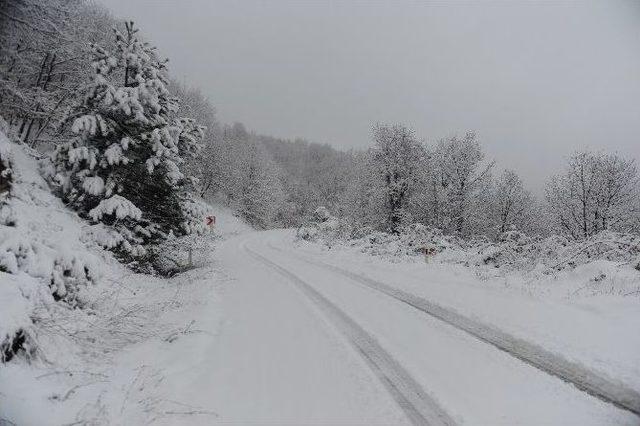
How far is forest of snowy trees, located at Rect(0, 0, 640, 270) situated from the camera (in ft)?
43.9

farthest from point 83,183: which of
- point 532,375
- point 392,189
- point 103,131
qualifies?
point 392,189

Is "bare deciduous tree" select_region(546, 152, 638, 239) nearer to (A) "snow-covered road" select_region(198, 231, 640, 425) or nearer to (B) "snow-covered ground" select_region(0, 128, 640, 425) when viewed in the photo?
(B) "snow-covered ground" select_region(0, 128, 640, 425)

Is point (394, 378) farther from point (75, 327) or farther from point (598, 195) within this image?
point (598, 195)

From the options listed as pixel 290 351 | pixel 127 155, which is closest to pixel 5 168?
pixel 127 155

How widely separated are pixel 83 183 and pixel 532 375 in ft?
44.9

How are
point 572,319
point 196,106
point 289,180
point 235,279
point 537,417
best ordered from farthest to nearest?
point 289,180 → point 196,106 → point 235,279 → point 572,319 → point 537,417

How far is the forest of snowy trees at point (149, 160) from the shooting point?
13.4 m

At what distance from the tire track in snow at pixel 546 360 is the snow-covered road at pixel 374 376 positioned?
0.15m

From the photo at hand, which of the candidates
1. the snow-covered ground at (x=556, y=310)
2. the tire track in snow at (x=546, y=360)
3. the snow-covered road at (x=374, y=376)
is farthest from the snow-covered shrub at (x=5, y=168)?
the snow-covered ground at (x=556, y=310)

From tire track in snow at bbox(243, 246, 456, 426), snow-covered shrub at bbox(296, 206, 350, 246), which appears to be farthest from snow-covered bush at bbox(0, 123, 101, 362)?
snow-covered shrub at bbox(296, 206, 350, 246)

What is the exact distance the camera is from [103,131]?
13594mm

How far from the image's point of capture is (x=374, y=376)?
6.71m

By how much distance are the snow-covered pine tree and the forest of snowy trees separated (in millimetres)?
43

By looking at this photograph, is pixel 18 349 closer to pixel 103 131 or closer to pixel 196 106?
pixel 103 131
